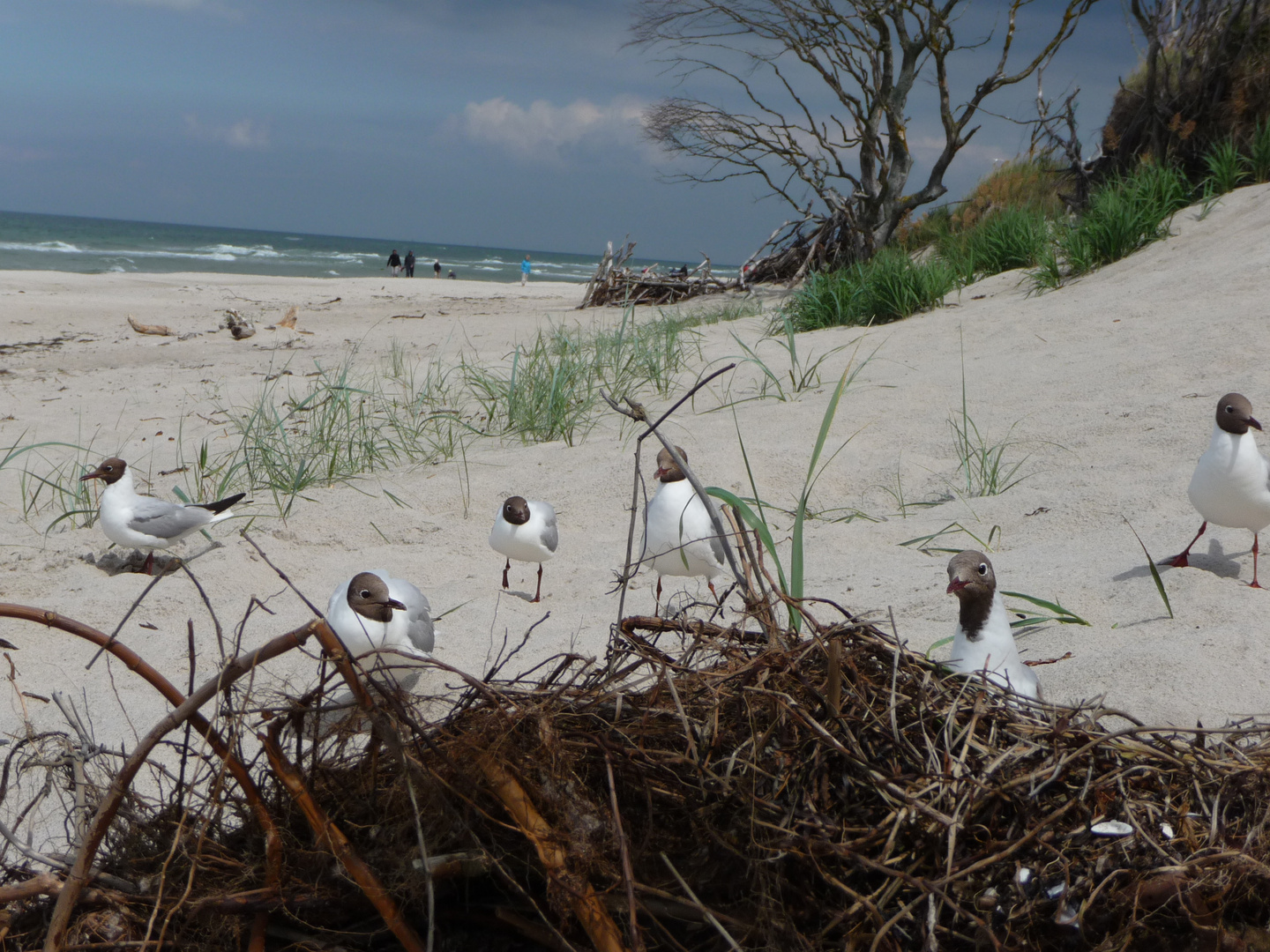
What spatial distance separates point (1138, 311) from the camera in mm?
6059

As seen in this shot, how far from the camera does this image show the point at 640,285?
50.1ft

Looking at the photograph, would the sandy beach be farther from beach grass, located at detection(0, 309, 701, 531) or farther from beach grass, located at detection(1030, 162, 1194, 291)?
beach grass, located at detection(1030, 162, 1194, 291)

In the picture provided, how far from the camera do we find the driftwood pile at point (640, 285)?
15.2 metres

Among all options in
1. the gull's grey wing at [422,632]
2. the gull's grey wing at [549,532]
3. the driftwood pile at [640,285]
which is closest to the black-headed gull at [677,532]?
the gull's grey wing at [549,532]

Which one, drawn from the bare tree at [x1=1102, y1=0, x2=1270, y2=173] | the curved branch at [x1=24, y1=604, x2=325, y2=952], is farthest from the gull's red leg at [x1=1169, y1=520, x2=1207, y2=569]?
the bare tree at [x1=1102, y1=0, x2=1270, y2=173]

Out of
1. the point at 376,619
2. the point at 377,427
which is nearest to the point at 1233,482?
the point at 376,619

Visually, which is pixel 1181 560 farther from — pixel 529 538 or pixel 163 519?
pixel 163 519

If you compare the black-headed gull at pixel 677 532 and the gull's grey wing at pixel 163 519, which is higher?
→ the black-headed gull at pixel 677 532

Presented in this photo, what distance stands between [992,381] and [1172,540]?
8.11ft

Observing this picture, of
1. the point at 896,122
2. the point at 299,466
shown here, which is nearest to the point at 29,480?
the point at 299,466

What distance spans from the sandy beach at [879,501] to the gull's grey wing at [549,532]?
13 centimetres

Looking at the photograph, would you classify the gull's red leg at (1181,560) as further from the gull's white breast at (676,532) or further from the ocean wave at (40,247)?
the ocean wave at (40,247)

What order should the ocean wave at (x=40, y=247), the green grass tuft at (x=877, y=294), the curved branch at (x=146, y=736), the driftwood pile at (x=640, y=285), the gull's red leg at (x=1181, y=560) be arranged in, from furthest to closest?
1. the ocean wave at (x=40, y=247)
2. the driftwood pile at (x=640, y=285)
3. the green grass tuft at (x=877, y=294)
4. the gull's red leg at (x=1181, y=560)
5. the curved branch at (x=146, y=736)

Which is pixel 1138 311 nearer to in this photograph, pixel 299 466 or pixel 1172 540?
pixel 1172 540
